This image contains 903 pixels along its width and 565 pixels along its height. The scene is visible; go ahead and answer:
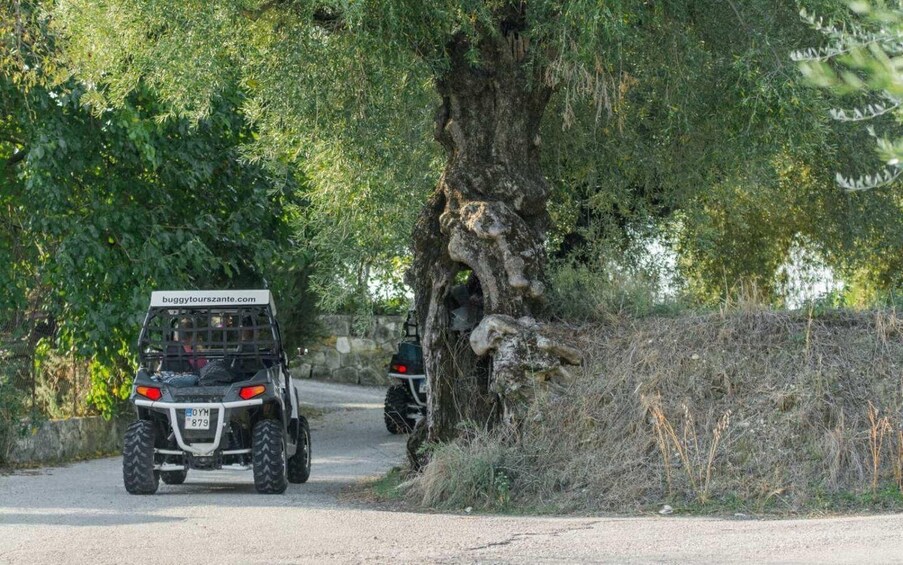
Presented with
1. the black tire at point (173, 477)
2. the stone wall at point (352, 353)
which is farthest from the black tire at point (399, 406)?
the stone wall at point (352, 353)

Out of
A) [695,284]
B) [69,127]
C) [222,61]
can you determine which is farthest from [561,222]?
[69,127]

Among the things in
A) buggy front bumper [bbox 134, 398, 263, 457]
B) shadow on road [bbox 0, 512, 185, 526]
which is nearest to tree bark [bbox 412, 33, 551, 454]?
buggy front bumper [bbox 134, 398, 263, 457]

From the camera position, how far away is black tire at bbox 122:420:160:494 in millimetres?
11695

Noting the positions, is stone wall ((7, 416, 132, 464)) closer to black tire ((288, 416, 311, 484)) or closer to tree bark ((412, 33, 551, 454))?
black tire ((288, 416, 311, 484))

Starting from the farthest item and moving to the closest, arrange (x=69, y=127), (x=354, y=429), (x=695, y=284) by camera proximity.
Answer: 1. (x=354, y=429)
2. (x=695, y=284)
3. (x=69, y=127)

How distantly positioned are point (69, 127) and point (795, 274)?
38.6 ft

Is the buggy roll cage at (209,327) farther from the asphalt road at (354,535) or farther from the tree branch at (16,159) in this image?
the tree branch at (16,159)

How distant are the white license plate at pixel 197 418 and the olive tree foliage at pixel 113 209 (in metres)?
4.86

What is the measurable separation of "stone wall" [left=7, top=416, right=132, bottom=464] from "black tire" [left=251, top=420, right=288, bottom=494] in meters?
5.60

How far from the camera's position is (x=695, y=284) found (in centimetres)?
1898

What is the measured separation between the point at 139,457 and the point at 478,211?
4191 millimetres

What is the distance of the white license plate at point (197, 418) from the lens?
1172 centimetres


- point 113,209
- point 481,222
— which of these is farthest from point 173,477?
point 113,209

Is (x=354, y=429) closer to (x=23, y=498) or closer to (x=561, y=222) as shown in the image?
(x=561, y=222)
